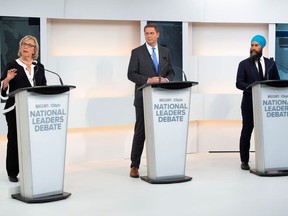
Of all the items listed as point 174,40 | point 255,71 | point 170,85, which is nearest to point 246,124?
point 255,71

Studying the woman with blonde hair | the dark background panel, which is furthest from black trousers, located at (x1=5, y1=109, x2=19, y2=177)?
the dark background panel

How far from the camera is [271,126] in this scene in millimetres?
6621

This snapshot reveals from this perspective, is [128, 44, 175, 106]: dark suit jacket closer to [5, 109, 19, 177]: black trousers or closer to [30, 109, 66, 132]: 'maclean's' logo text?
[30, 109, 66, 132]: 'maclean's' logo text

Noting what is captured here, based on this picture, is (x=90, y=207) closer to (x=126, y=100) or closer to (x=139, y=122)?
(x=139, y=122)

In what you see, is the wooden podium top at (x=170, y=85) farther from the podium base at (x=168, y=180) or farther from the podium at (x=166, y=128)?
the podium base at (x=168, y=180)

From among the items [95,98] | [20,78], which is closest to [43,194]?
[20,78]

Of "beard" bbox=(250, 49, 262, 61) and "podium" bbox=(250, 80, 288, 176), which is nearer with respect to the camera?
"podium" bbox=(250, 80, 288, 176)

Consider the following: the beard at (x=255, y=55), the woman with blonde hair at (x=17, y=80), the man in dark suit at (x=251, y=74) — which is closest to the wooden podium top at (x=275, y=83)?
the man in dark suit at (x=251, y=74)

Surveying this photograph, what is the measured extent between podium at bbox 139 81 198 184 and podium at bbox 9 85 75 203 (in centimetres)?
98

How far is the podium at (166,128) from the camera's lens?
20.1ft

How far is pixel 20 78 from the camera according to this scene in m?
5.83

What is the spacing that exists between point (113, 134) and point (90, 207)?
2.96 metres

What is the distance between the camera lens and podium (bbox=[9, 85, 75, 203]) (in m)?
5.29

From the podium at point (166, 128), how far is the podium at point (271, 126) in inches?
32.7
